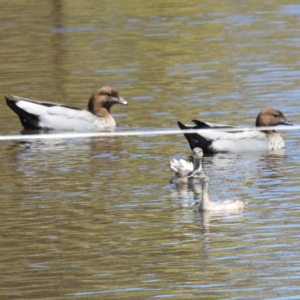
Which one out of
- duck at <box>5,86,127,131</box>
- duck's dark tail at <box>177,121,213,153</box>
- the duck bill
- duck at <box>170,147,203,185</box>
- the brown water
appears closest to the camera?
the brown water

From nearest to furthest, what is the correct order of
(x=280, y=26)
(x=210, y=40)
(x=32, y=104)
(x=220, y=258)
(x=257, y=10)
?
(x=220, y=258) → (x=32, y=104) → (x=210, y=40) → (x=280, y=26) → (x=257, y=10)

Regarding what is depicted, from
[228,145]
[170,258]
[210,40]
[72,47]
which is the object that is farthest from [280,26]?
[170,258]

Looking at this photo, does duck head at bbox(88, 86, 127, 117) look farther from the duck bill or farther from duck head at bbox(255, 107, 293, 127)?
duck head at bbox(255, 107, 293, 127)

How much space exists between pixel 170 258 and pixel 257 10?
2048 centimetres

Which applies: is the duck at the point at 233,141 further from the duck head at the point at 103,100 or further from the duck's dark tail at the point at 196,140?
the duck head at the point at 103,100

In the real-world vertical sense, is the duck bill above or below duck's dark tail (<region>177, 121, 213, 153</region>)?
above

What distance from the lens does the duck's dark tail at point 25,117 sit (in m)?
17.3

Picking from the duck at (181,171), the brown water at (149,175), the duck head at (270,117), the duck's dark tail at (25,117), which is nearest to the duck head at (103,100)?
the brown water at (149,175)

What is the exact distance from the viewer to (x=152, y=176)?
13.3 meters

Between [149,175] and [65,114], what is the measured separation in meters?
4.17

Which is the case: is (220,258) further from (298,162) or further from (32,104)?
(32,104)

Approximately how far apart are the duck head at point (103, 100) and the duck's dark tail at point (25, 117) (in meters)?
0.88

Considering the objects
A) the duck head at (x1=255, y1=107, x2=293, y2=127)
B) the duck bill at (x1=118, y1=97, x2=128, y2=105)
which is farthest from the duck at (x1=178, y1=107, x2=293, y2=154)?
the duck bill at (x1=118, y1=97, x2=128, y2=105)

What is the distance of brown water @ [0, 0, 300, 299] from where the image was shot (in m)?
9.17
